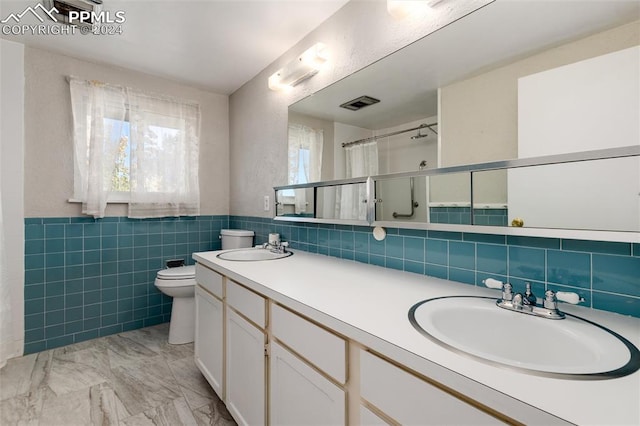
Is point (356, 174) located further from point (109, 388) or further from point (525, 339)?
point (109, 388)

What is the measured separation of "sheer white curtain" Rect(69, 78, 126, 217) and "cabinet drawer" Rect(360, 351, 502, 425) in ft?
8.22

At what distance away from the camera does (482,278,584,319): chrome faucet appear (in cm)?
81

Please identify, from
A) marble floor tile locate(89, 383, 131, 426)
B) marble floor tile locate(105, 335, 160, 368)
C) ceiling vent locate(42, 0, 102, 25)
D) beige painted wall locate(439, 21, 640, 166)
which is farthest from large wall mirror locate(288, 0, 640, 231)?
marble floor tile locate(105, 335, 160, 368)

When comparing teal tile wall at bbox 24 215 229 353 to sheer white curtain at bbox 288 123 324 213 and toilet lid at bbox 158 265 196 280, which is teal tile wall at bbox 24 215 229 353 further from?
sheer white curtain at bbox 288 123 324 213

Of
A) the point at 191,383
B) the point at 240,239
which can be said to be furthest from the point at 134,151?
the point at 191,383

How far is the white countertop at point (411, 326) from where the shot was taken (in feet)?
1.54

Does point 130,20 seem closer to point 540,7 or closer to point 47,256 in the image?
point 47,256

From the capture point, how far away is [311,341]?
94 centimetres

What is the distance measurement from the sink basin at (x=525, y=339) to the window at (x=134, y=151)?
2493 millimetres

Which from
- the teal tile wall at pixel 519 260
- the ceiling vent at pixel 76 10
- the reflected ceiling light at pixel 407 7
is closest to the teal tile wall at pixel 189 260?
the teal tile wall at pixel 519 260

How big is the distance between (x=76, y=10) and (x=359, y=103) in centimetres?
175

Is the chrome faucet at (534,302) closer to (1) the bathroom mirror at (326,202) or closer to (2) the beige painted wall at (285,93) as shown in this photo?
(1) the bathroom mirror at (326,202)

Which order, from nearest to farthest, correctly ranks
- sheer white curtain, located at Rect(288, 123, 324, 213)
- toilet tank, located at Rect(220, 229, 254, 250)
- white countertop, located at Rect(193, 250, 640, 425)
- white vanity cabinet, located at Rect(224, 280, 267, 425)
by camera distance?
white countertop, located at Rect(193, 250, 640, 425) → white vanity cabinet, located at Rect(224, 280, 267, 425) → sheer white curtain, located at Rect(288, 123, 324, 213) → toilet tank, located at Rect(220, 229, 254, 250)

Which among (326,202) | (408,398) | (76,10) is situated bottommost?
(408,398)
